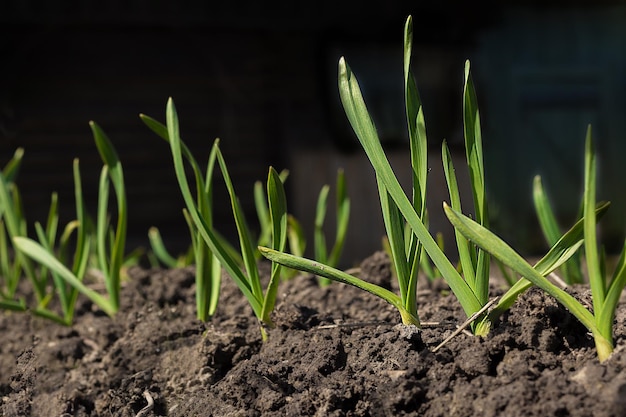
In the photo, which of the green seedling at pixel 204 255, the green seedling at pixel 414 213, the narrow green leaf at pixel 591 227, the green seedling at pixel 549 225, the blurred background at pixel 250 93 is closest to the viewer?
the narrow green leaf at pixel 591 227

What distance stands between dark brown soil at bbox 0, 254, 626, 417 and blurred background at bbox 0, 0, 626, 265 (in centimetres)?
429

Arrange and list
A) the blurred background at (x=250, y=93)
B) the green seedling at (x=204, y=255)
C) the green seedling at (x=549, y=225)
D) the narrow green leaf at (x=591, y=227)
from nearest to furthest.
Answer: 1. the narrow green leaf at (x=591, y=227)
2. the green seedling at (x=204, y=255)
3. the green seedling at (x=549, y=225)
4. the blurred background at (x=250, y=93)

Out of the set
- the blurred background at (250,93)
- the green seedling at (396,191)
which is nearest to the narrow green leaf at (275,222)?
the green seedling at (396,191)

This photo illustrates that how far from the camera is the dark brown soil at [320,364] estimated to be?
0.80 m

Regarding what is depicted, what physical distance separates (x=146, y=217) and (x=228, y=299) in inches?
173

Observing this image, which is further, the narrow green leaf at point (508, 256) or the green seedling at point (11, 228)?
the green seedling at point (11, 228)

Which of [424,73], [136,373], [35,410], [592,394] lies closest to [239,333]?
[136,373]

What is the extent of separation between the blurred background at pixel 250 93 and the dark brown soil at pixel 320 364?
14.1 feet

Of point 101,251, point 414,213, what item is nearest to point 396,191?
point 414,213

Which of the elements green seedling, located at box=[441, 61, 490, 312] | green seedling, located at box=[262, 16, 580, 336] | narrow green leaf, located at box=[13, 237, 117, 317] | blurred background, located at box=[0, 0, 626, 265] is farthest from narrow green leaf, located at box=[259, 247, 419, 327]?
blurred background, located at box=[0, 0, 626, 265]

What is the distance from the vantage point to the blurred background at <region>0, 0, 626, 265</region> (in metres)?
5.50

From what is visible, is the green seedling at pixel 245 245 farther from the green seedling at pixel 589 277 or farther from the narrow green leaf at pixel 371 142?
the green seedling at pixel 589 277

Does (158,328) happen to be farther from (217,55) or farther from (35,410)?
(217,55)

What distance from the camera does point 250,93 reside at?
587 cm
